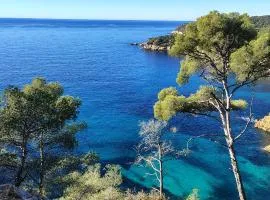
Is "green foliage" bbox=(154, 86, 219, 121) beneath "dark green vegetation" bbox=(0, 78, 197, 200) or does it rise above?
above

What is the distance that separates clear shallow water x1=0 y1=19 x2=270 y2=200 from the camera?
161ft

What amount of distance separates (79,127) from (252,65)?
15999mm

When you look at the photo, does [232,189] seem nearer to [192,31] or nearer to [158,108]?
[158,108]

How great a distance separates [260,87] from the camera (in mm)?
101312

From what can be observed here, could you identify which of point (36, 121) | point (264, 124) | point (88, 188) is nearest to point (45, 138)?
point (36, 121)

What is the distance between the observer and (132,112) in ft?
256

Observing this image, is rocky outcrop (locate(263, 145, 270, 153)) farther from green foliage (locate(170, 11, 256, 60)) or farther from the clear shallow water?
green foliage (locate(170, 11, 256, 60))

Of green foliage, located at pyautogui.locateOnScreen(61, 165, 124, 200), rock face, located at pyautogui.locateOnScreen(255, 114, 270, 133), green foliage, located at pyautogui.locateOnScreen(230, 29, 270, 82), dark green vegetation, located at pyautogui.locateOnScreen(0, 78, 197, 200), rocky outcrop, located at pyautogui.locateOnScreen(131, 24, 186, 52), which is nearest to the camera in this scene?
green foliage, located at pyautogui.locateOnScreen(230, 29, 270, 82)

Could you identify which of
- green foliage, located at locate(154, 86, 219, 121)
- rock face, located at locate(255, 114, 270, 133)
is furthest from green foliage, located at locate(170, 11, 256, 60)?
rock face, located at locate(255, 114, 270, 133)

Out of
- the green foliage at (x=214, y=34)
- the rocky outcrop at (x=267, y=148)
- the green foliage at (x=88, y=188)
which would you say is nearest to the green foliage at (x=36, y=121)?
the green foliage at (x=88, y=188)

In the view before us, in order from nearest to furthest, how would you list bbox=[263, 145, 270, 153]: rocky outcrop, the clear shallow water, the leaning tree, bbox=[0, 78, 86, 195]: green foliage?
the leaning tree, bbox=[0, 78, 86, 195]: green foliage, the clear shallow water, bbox=[263, 145, 270, 153]: rocky outcrop

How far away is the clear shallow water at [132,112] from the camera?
49.0 meters

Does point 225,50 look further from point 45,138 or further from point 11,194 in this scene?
point 45,138

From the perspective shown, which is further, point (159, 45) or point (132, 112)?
point (159, 45)
